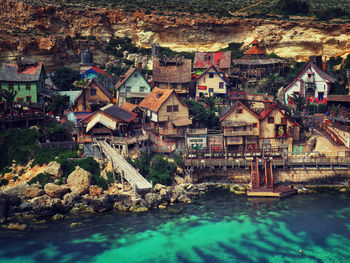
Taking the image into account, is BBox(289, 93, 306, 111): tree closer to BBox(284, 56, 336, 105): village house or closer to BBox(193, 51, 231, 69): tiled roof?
BBox(284, 56, 336, 105): village house

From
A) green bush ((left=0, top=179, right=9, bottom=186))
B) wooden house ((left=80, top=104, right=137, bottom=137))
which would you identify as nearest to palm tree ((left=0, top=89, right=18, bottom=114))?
wooden house ((left=80, top=104, right=137, bottom=137))

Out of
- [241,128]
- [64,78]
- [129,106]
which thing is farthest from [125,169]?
[64,78]

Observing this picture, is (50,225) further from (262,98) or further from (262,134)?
(262,98)

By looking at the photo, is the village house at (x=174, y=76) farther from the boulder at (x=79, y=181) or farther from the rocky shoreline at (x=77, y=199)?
the boulder at (x=79, y=181)

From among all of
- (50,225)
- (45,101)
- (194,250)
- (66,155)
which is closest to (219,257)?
(194,250)

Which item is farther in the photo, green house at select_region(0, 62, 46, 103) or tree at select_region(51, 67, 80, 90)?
tree at select_region(51, 67, 80, 90)

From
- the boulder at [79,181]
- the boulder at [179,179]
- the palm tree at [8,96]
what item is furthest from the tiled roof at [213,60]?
the boulder at [79,181]
